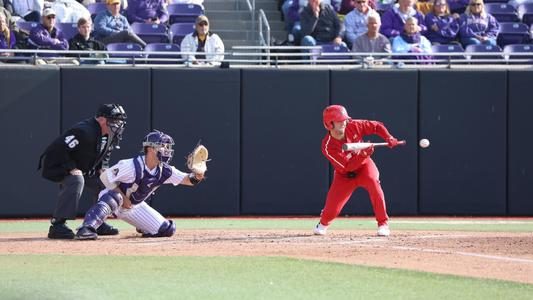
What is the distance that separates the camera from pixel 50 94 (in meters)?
15.7

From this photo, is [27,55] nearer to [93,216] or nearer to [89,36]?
[89,36]

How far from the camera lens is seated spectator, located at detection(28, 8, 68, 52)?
16.1 metres

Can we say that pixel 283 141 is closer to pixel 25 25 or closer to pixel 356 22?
pixel 356 22

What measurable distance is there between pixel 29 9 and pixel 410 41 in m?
6.34

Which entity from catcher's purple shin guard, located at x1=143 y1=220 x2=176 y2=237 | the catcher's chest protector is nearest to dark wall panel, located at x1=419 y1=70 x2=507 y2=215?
catcher's purple shin guard, located at x1=143 y1=220 x2=176 y2=237

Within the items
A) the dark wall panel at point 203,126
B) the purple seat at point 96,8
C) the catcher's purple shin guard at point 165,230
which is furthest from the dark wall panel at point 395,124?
the catcher's purple shin guard at point 165,230

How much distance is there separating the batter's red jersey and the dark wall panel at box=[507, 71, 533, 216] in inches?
202

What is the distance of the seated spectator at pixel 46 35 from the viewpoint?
16.1m

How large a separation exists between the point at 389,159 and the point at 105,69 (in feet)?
15.1

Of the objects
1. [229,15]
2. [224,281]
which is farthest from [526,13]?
[224,281]

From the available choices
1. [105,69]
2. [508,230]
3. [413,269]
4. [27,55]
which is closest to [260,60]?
[105,69]

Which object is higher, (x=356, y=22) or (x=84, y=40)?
(x=356, y=22)

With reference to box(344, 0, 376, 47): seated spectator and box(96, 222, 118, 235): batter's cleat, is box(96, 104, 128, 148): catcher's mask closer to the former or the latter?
box(96, 222, 118, 235): batter's cleat

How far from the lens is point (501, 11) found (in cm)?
1955
